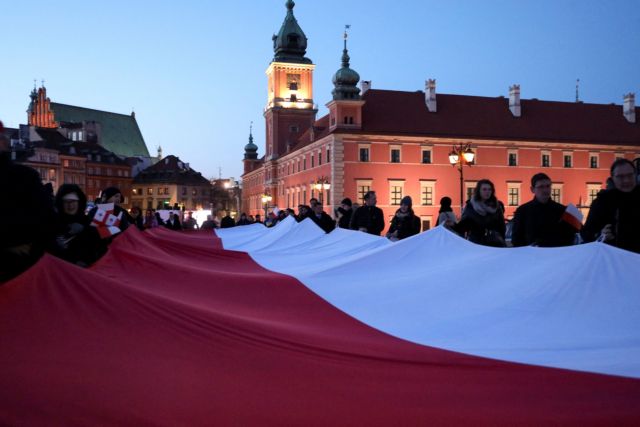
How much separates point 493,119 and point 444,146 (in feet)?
22.0

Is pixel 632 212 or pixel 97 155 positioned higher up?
pixel 97 155

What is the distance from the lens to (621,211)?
5.62 meters

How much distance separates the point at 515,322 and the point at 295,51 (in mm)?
72419

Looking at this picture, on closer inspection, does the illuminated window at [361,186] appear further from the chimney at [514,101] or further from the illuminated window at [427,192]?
the chimney at [514,101]

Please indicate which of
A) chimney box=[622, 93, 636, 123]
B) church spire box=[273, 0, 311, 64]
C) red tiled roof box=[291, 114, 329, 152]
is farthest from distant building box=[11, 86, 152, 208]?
chimney box=[622, 93, 636, 123]

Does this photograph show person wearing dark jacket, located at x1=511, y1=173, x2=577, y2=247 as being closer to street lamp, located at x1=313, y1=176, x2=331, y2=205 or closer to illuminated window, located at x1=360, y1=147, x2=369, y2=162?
street lamp, located at x1=313, y1=176, x2=331, y2=205

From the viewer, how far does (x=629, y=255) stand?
4.25 m

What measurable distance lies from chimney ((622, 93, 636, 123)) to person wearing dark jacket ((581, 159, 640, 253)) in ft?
192

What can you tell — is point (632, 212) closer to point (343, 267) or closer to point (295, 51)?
point (343, 267)

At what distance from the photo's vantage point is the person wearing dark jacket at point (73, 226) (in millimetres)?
6660

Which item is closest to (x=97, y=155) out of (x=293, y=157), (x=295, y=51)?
(x=295, y=51)

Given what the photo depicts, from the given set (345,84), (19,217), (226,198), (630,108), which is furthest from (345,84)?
(226,198)

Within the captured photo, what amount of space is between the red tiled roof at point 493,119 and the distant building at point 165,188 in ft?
163

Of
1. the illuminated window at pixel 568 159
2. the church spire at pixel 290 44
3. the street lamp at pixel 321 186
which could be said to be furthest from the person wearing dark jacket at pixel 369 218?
the church spire at pixel 290 44
